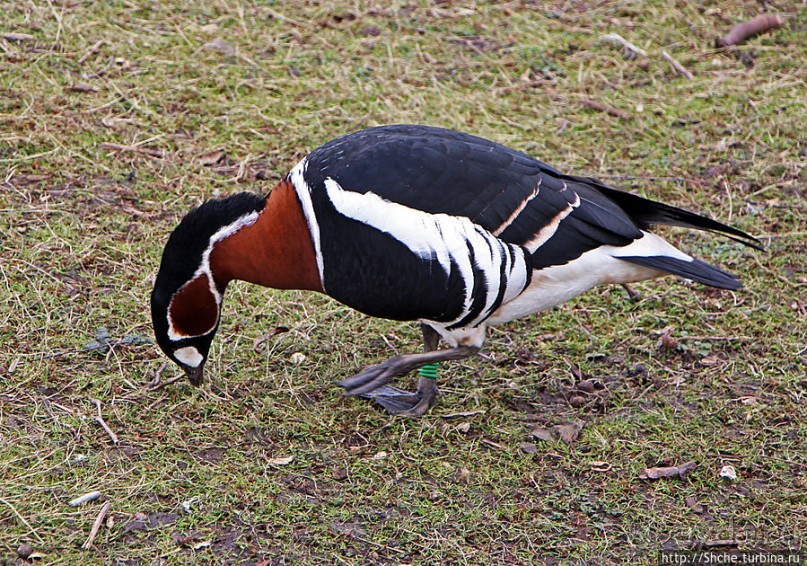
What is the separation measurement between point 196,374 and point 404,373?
868 millimetres

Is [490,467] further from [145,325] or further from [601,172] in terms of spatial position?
[601,172]

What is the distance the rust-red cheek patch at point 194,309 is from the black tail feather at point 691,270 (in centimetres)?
169

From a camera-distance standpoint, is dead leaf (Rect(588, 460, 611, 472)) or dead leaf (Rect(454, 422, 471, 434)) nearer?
A: dead leaf (Rect(588, 460, 611, 472))

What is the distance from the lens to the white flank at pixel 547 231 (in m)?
3.84

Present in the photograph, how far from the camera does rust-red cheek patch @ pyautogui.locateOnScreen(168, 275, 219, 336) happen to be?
12.6 ft

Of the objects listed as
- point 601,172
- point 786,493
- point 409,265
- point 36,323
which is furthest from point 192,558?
point 601,172

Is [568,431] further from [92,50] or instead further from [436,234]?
[92,50]

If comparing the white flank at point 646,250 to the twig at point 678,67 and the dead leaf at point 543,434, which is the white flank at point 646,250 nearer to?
the dead leaf at point 543,434

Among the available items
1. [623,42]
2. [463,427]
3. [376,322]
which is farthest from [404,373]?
[623,42]

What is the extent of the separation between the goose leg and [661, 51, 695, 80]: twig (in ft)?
10.6

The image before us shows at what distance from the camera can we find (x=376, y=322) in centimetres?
468

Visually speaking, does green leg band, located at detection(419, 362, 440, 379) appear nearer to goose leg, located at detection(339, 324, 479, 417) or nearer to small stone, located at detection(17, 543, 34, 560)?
goose leg, located at detection(339, 324, 479, 417)

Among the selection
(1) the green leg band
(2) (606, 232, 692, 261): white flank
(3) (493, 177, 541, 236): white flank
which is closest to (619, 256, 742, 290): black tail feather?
(2) (606, 232, 692, 261): white flank

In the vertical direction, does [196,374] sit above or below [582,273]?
below
